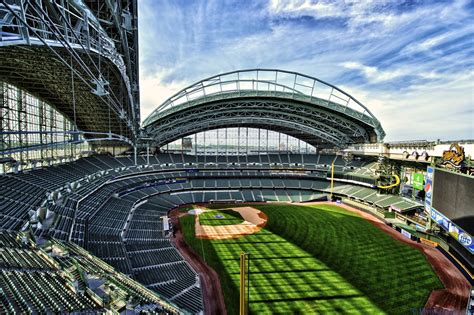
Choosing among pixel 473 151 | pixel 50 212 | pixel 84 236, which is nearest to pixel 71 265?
pixel 50 212

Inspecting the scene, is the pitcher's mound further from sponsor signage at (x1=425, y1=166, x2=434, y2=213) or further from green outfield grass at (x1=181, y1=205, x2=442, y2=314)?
sponsor signage at (x1=425, y1=166, x2=434, y2=213)

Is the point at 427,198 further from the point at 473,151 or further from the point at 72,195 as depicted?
the point at 72,195

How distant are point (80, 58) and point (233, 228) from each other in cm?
2573

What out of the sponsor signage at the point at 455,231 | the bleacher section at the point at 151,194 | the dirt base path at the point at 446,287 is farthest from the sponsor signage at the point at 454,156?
the bleacher section at the point at 151,194

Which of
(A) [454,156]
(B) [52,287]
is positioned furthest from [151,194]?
(A) [454,156]

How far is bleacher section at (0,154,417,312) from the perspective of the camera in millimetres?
18391

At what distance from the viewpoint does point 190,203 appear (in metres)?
45.6

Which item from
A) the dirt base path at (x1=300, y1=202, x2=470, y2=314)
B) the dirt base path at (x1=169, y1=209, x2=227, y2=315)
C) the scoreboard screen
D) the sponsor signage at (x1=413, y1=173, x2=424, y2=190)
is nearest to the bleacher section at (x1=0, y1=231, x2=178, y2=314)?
the dirt base path at (x1=169, y1=209, x2=227, y2=315)

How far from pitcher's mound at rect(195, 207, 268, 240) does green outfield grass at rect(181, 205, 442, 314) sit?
3.84 feet

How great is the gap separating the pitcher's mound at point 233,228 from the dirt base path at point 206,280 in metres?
3.33

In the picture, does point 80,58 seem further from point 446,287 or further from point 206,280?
point 446,287

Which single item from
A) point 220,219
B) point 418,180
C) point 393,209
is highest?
A: point 418,180

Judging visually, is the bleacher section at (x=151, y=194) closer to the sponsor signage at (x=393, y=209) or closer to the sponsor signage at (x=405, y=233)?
the sponsor signage at (x=393, y=209)

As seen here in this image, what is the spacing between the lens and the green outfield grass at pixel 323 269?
16641 millimetres
